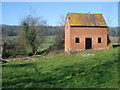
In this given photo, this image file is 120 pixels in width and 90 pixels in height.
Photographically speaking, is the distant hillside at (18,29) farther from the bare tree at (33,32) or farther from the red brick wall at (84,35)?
the red brick wall at (84,35)

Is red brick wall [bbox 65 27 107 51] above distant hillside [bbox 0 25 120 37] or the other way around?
the other way around

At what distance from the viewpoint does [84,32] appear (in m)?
29.1

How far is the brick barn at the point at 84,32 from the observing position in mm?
28625

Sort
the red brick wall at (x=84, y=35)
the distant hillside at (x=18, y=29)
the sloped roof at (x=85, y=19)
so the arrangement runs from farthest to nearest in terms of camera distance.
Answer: the distant hillside at (x=18, y=29)
the sloped roof at (x=85, y=19)
the red brick wall at (x=84, y=35)

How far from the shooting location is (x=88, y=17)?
1200 inches

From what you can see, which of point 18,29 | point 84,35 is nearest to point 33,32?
point 18,29

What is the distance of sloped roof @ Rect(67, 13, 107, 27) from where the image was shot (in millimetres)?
29013

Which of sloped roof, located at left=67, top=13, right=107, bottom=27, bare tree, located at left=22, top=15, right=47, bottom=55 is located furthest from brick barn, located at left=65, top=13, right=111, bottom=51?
bare tree, located at left=22, top=15, right=47, bottom=55

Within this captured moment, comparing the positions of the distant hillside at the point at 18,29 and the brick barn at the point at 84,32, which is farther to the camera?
the distant hillside at the point at 18,29

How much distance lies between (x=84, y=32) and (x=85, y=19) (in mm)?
2540

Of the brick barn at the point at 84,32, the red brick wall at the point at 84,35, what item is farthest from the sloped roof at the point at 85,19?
the red brick wall at the point at 84,35

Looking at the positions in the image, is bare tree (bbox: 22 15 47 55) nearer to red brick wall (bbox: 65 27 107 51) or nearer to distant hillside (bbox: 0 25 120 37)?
distant hillside (bbox: 0 25 120 37)

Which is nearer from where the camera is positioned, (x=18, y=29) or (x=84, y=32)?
(x=84, y=32)

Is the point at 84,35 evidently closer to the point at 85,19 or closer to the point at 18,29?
the point at 85,19
